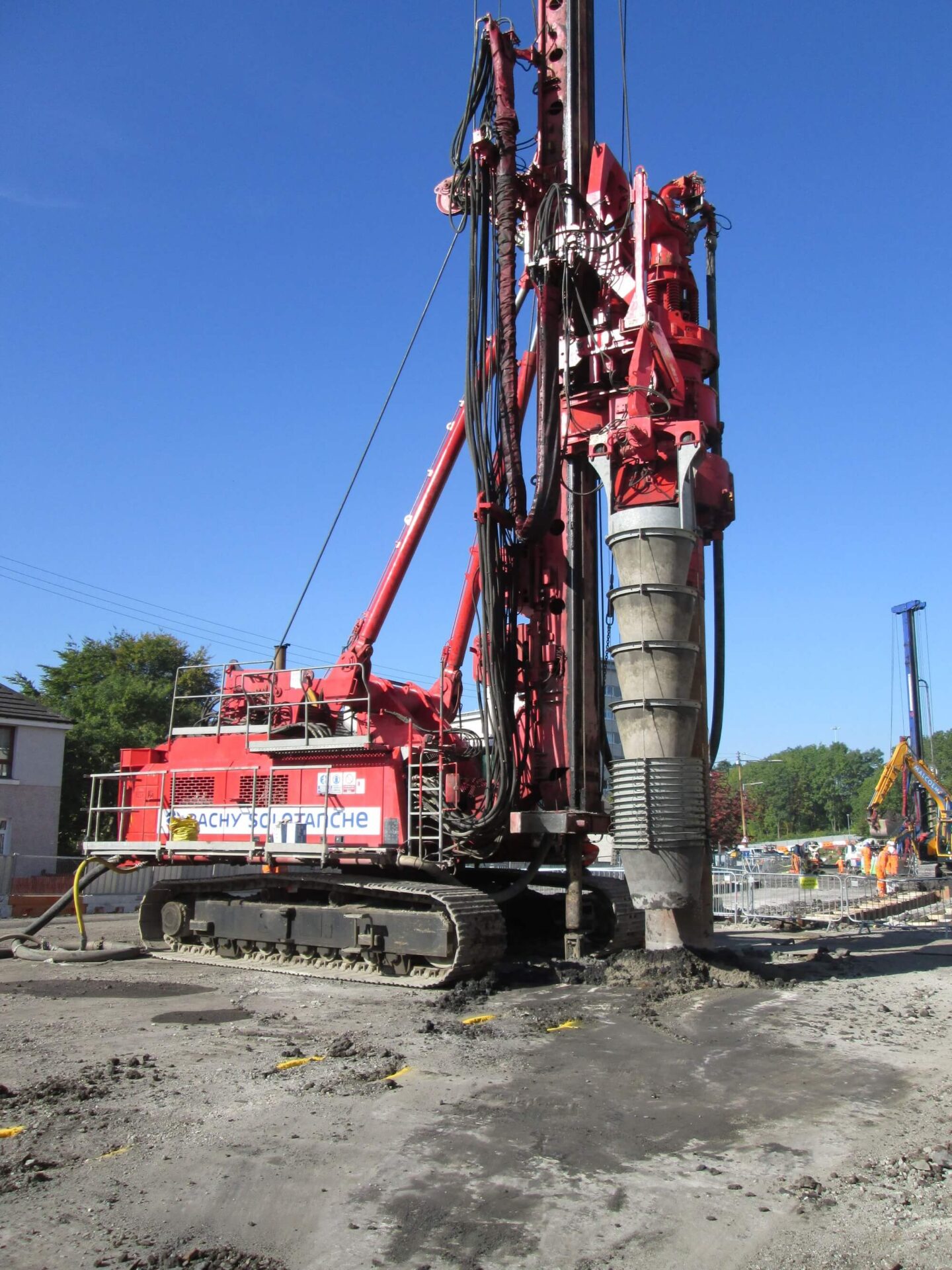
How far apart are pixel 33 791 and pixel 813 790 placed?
123 meters

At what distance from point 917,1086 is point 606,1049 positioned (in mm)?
2243

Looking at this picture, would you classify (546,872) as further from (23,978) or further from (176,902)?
(23,978)

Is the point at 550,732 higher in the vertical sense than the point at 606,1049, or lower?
higher

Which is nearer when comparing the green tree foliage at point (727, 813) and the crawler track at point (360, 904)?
the crawler track at point (360, 904)

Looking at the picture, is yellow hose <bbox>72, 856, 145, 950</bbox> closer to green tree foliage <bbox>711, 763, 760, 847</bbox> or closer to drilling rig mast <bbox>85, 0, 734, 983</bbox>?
drilling rig mast <bbox>85, 0, 734, 983</bbox>

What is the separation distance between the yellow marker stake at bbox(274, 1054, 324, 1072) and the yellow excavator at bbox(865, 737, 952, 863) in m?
37.9

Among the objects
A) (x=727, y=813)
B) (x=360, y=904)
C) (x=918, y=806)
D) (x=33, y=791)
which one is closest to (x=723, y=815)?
(x=727, y=813)

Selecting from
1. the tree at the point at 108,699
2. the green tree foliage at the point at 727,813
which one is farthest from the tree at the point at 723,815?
the tree at the point at 108,699

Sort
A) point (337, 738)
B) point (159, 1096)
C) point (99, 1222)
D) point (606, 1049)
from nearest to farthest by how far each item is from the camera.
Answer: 1. point (99, 1222)
2. point (159, 1096)
3. point (606, 1049)
4. point (337, 738)

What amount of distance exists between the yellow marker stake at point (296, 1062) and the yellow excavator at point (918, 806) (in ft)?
124

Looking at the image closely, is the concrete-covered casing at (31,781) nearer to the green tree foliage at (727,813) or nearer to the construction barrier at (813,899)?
the green tree foliage at (727,813)

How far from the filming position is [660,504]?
10797 mm

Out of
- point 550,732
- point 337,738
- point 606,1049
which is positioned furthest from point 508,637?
point 606,1049

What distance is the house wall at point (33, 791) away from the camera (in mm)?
30109
